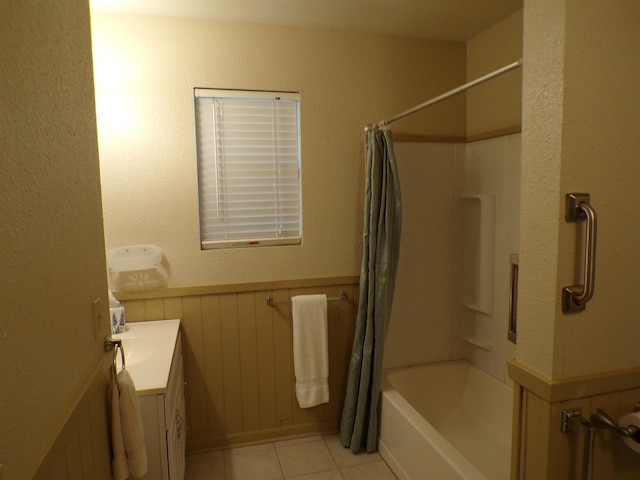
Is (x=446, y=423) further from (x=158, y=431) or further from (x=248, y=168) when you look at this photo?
(x=248, y=168)

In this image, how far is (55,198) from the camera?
939mm

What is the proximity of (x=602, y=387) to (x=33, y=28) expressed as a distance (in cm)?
171

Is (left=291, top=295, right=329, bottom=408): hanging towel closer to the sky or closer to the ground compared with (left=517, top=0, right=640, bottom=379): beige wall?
closer to the ground

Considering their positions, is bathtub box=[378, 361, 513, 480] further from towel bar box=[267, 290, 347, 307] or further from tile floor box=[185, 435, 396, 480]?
towel bar box=[267, 290, 347, 307]

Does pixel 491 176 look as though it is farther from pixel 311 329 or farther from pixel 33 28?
pixel 33 28

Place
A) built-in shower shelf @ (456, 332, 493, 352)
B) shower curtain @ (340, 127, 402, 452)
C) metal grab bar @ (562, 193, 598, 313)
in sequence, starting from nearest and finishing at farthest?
metal grab bar @ (562, 193, 598, 313) < shower curtain @ (340, 127, 402, 452) < built-in shower shelf @ (456, 332, 493, 352)

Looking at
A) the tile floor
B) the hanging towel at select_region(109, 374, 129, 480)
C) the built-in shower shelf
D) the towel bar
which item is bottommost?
the tile floor

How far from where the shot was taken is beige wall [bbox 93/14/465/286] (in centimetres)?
219

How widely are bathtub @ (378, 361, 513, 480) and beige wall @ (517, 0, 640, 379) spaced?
2.62 feet

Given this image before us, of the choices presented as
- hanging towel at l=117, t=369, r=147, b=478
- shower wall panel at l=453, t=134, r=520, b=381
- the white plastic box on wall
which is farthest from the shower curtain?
hanging towel at l=117, t=369, r=147, b=478

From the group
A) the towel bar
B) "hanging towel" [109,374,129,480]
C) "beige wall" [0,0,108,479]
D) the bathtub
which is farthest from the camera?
the towel bar

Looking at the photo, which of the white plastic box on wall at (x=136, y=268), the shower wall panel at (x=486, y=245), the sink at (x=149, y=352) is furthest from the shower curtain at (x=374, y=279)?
the white plastic box on wall at (x=136, y=268)

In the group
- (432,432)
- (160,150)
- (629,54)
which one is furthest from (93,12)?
(432,432)

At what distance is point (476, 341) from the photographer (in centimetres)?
265
